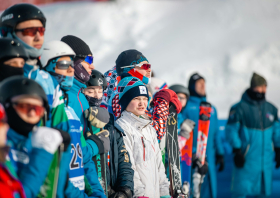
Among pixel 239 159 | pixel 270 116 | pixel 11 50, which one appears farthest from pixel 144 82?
pixel 270 116

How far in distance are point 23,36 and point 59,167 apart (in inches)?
46.7

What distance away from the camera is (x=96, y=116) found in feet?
10.7

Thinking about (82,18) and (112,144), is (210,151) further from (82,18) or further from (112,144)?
(82,18)

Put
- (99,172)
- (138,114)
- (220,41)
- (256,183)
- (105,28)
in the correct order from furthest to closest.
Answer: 1. (105,28)
2. (220,41)
3. (256,183)
4. (138,114)
5. (99,172)

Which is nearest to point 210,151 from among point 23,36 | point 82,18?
point 23,36

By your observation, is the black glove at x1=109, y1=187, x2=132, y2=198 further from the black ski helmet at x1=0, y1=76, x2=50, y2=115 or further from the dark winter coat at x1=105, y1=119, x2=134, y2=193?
the black ski helmet at x1=0, y1=76, x2=50, y2=115

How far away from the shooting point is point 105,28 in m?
25.8

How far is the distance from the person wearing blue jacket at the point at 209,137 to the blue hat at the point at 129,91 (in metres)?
2.94

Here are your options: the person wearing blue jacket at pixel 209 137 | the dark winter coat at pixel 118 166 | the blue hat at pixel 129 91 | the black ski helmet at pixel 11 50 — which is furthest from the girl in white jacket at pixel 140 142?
the person wearing blue jacket at pixel 209 137

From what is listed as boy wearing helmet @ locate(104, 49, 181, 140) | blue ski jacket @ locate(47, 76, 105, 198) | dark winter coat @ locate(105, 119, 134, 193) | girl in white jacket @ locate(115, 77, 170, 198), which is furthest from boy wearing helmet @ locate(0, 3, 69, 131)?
boy wearing helmet @ locate(104, 49, 181, 140)

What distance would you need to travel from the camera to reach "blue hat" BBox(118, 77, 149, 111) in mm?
3799

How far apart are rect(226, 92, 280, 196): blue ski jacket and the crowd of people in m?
2.06

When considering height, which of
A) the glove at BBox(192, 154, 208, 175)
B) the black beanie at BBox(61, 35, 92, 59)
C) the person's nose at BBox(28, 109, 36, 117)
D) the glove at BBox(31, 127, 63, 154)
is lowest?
the glove at BBox(192, 154, 208, 175)

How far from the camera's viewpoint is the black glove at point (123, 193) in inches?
130
